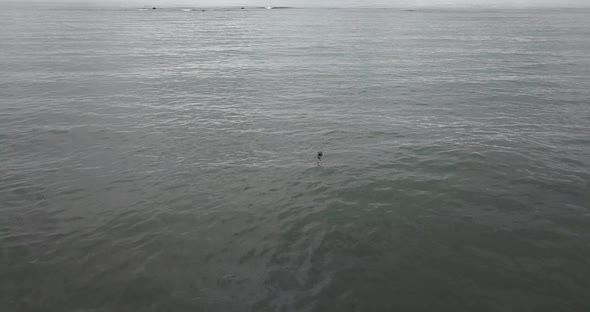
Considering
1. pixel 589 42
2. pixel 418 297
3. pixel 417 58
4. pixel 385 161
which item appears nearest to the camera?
pixel 418 297

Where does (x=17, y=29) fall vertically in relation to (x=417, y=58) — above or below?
above

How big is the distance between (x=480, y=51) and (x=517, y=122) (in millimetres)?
35565

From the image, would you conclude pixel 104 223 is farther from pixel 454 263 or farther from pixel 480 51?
pixel 480 51

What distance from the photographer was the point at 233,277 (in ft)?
44.8

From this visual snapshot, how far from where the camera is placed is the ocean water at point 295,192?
13195 millimetres

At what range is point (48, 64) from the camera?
49.8 m

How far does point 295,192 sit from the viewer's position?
19.6 m

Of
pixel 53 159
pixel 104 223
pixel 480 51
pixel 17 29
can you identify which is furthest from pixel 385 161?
pixel 17 29

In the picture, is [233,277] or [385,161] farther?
[385,161]

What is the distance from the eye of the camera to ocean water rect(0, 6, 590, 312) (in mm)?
13195

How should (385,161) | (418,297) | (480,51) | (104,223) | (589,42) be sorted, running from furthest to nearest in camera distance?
(589,42), (480,51), (385,161), (104,223), (418,297)

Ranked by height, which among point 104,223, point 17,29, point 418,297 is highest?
point 17,29

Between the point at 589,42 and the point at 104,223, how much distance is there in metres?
78.4

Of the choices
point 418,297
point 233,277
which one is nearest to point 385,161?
point 418,297
